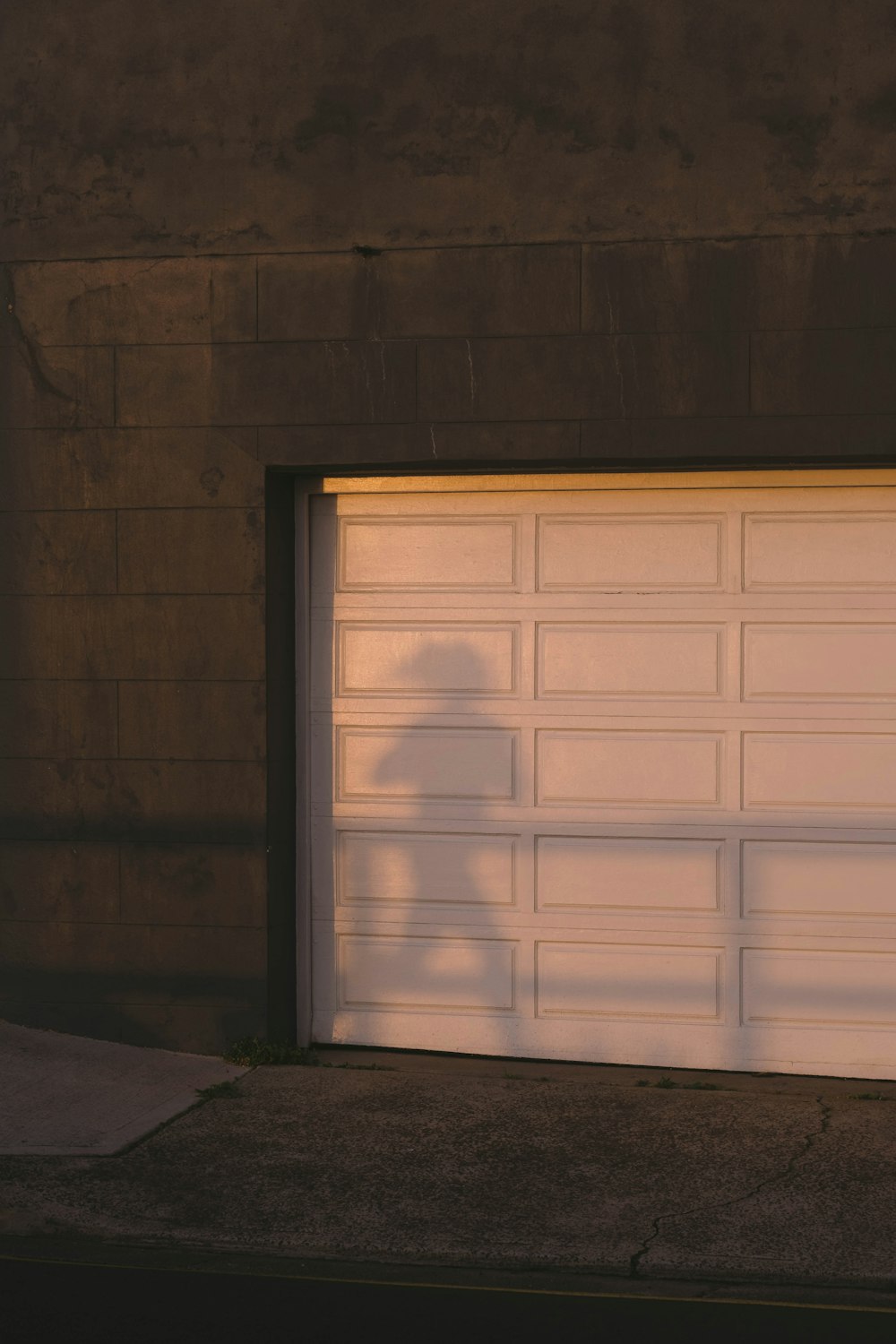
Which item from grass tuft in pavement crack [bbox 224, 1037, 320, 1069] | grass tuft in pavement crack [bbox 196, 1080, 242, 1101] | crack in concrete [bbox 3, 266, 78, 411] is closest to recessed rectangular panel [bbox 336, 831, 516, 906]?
grass tuft in pavement crack [bbox 224, 1037, 320, 1069]

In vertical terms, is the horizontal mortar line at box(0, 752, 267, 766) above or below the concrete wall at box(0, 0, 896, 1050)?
below

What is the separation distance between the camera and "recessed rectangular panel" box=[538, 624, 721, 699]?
7527 millimetres

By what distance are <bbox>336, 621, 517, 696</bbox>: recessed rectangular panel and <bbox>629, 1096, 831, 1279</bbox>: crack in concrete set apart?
2376mm

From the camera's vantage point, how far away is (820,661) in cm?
743

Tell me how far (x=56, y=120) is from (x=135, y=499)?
1847 millimetres

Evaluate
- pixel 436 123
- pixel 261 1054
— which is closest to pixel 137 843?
pixel 261 1054

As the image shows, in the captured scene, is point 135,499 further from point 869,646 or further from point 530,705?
point 869,646

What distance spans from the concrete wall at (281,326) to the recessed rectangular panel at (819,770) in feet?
4.21

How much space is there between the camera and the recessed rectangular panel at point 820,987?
7359 mm

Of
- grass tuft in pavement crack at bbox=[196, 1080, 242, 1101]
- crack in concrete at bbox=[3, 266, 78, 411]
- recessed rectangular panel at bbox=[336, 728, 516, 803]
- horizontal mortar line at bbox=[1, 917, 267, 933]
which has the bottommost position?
grass tuft in pavement crack at bbox=[196, 1080, 242, 1101]

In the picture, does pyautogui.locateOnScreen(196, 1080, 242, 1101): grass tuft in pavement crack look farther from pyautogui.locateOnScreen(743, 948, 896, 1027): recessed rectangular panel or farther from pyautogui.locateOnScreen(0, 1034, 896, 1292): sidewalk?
pyautogui.locateOnScreen(743, 948, 896, 1027): recessed rectangular panel

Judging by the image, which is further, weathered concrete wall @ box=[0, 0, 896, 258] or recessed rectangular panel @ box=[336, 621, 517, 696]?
recessed rectangular panel @ box=[336, 621, 517, 696]

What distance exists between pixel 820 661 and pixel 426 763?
6.16ft

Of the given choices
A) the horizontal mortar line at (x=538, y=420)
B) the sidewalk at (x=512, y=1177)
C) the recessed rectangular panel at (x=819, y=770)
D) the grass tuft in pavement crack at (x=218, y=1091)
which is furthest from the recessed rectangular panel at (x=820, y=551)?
the grass tuft in pavement crack at (x=218, y=1091)
